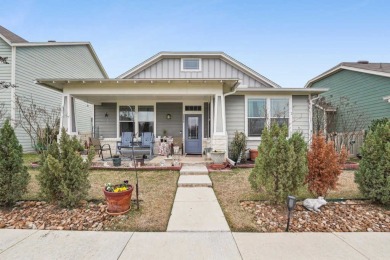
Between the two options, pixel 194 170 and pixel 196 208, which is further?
pixel 194 170

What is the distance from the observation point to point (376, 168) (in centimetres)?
412

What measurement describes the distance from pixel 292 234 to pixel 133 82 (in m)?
6.93

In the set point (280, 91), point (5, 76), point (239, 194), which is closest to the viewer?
point (239, 194)

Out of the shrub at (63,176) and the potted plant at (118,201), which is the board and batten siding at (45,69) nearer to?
the shrub at (63,176)

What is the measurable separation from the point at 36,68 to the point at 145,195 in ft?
Answer: 37.4

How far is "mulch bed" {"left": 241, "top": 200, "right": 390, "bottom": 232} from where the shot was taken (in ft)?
11.1

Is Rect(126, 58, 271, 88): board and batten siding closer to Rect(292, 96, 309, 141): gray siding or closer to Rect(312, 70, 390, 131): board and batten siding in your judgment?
Rect(292, 96, 309, 141): gray siding

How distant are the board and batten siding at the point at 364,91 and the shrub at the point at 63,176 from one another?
13104mm

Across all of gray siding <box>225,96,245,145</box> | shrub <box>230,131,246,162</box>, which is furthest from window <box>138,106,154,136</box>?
shrub <box>230,131,246,162</box>

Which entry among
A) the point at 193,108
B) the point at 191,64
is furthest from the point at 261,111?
the point at 191,64

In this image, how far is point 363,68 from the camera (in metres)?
11.8

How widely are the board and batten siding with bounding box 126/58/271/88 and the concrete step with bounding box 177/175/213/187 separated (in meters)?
7.41

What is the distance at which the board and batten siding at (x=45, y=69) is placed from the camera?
1088 cm

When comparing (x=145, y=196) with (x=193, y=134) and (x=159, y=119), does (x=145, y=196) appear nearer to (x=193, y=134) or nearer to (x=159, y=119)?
(x=193, y=134)
